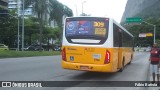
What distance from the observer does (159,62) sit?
1494cm

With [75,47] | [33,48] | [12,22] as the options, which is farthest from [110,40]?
[12,22]

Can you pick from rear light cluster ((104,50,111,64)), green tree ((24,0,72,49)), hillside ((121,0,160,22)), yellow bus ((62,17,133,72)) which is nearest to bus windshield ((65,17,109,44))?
yellow bus ((62,17,133,72))

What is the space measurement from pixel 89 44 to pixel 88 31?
0.60 meters

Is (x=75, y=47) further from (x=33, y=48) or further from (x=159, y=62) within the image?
(x=33, y=48)

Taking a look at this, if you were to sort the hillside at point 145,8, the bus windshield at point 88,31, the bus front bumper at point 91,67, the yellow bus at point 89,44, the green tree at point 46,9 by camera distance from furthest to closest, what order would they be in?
the hillside at point 145,8 < the green tree at point 46,9 < the bus windshield at point 88,31 < the yellow bus at point 89,44 < the bus front bumper at point 91,67

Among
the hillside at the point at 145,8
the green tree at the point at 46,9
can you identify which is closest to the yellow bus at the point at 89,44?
the green tree at the point at 46,9

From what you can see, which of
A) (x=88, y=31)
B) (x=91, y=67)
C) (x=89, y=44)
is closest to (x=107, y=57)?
(x=91, y=67)

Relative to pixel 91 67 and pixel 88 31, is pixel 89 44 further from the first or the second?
pixel 91 67

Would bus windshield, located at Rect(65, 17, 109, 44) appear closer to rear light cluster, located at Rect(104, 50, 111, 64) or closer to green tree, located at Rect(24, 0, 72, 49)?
rear light cluster, located at Rect(104, 50, 111, 64)

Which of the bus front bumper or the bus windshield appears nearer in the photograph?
the bus front bumper

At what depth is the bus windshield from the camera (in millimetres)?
16188

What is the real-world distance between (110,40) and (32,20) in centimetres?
7036

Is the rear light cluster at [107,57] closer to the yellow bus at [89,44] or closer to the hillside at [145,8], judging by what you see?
the yellow bus at [89,44]

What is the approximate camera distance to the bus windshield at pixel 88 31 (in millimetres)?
16188
